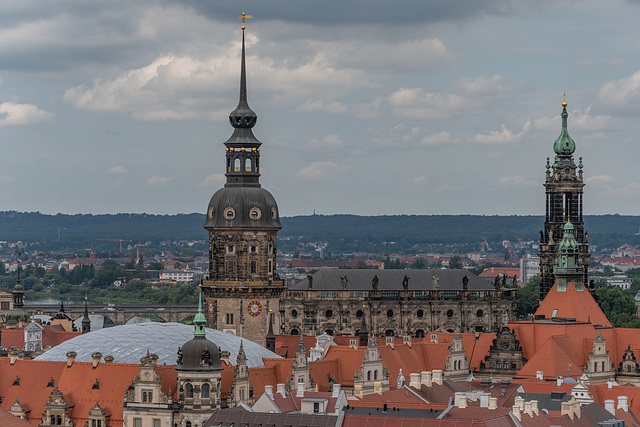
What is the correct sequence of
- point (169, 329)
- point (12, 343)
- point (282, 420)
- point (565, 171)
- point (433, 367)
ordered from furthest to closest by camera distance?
point (565, 171) → point (12, 343) → point (433, 367) → point (169, 329) → point (282, 420)

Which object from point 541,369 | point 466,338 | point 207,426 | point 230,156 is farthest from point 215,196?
point 207,426

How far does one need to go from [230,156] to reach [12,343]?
2968cm

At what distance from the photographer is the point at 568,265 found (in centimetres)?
15675

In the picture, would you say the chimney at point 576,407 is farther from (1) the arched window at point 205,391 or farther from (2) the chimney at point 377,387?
(1) the arched window at point 205,391

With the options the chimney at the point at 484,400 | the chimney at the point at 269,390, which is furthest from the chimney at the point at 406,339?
the chimney at the point at 484,400

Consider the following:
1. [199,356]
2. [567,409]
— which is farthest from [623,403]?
[199,356]

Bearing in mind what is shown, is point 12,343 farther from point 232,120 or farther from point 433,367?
point 433,367

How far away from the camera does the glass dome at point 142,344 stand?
12119 centimetres

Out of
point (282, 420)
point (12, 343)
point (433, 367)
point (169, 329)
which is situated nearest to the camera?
point (282, 420)

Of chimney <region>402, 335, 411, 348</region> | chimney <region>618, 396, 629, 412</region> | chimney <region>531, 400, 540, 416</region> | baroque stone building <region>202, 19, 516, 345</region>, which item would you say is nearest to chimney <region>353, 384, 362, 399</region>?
chimney <region>531, 400, 540, 416</region>

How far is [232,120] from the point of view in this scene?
6156 inches

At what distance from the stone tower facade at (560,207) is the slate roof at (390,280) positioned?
889 cm

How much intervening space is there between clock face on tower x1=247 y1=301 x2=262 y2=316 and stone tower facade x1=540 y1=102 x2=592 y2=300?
113 ft

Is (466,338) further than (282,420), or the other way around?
(466,338)
